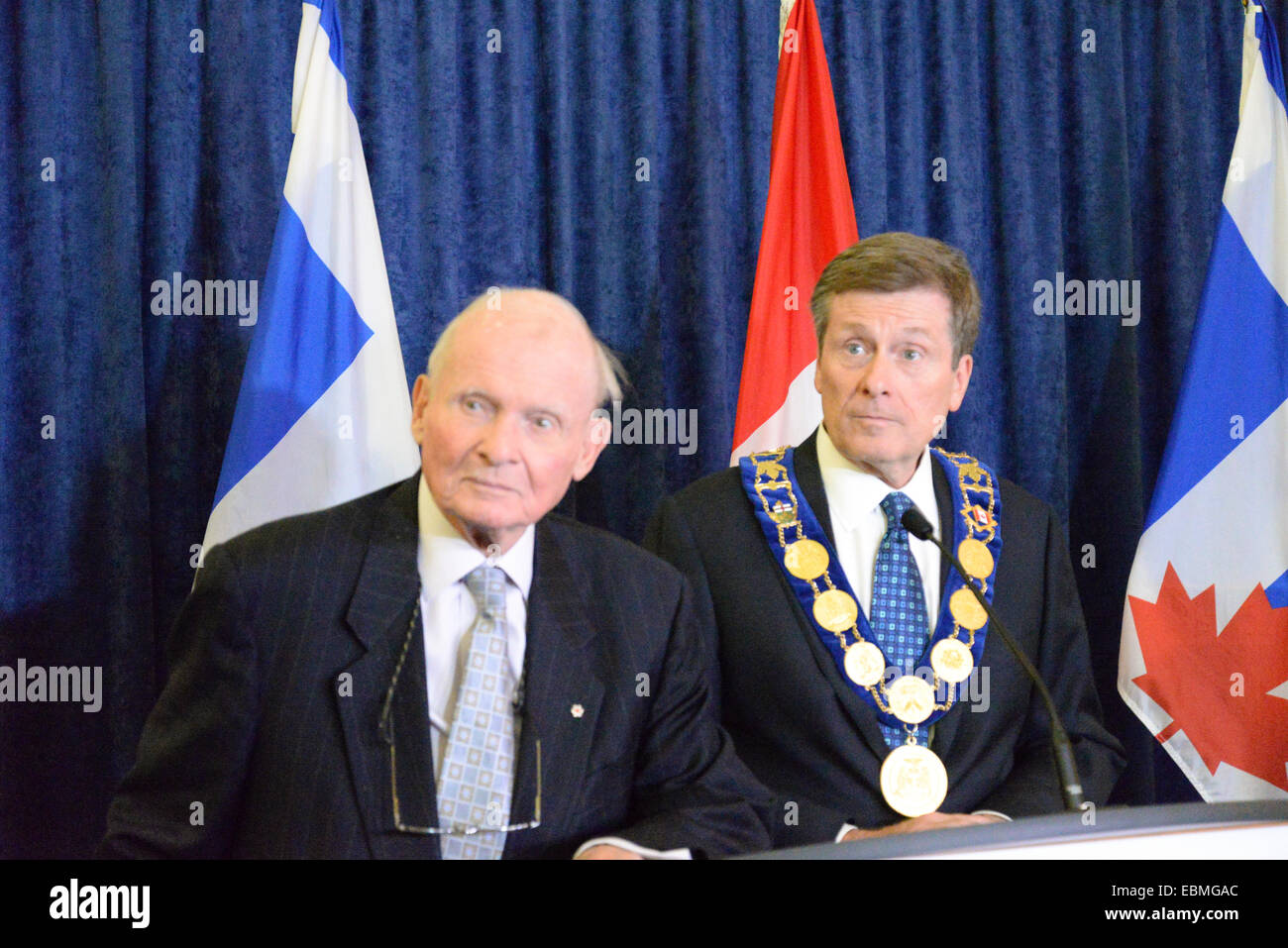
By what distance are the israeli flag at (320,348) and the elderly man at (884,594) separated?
842 mm

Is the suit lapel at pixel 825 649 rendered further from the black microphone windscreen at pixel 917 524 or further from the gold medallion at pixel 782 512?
the black microphone windscreen at pixel 917 524

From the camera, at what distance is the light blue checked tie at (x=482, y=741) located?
1529 mm

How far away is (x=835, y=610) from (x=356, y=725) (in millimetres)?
930

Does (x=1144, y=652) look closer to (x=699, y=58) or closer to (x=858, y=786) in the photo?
(x=858, y=786)

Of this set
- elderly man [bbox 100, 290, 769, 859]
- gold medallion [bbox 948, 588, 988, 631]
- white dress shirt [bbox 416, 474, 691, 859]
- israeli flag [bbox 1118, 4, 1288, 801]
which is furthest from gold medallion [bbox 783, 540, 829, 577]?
israeli flag [bbox 1118, 4, 1288, 801]

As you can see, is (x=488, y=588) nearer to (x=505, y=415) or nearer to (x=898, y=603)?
(x=505, y=415)

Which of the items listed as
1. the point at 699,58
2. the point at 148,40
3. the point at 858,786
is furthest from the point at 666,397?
the point at 148,40

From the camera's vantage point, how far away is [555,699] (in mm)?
1622

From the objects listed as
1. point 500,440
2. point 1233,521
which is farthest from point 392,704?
point 1233,521

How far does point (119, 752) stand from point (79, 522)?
0.58 meters

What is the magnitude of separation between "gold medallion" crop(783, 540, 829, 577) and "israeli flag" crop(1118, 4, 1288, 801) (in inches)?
42.9

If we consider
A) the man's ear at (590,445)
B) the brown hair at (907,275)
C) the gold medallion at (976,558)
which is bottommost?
the gold medallion at (976,558)

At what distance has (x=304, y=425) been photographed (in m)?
2.69

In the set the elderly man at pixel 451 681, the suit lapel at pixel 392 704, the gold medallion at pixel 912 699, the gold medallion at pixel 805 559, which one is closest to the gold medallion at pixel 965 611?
the gold medallion at pixel 912 699
